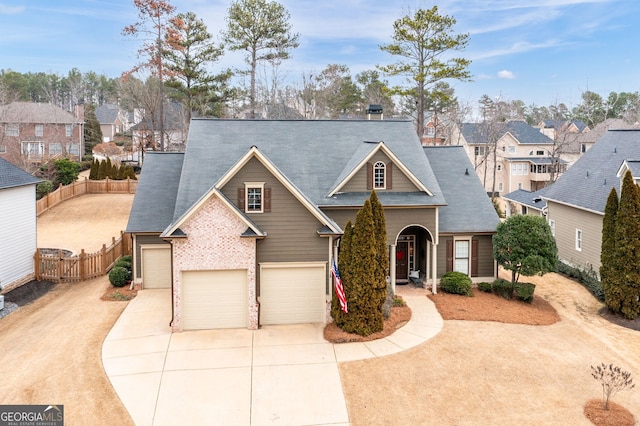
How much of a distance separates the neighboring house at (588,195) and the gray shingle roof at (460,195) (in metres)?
5.94

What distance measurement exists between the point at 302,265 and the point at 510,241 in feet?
30.6

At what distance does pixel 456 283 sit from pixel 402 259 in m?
3.12

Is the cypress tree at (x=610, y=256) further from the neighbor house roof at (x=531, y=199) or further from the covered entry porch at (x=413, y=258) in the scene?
the neighbor house roof at (x=531, y=199)

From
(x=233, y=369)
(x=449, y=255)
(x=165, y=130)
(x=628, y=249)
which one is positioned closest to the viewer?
(x=233, y=369)

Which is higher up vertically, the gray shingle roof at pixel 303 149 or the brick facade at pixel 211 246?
the gray shingle roof at pixel 303 149

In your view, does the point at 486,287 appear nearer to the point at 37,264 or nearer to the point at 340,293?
the point at 340,293

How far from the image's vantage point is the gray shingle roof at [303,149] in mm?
A: 19594

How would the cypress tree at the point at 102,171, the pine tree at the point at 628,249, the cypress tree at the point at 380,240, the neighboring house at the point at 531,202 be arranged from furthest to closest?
the cypress tree at the point at 102,171 < the neighboring house at the point at 531,202 < the pine tree at the point at 628,249 < the cypress tree at the point at 380,240

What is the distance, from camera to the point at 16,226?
68.7ft

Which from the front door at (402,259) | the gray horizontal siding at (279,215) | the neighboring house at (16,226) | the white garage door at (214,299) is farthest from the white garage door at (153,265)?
the front door at (402,259)

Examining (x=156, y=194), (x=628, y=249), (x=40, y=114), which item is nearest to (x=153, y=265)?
(x=156, y=194)

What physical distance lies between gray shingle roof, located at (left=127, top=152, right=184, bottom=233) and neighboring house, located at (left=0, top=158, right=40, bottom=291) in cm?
Answer: 528

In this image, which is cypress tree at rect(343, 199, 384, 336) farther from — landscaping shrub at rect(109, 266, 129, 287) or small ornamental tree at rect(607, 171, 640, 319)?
landscaping shrub at rect(109, 266, 129, 287)

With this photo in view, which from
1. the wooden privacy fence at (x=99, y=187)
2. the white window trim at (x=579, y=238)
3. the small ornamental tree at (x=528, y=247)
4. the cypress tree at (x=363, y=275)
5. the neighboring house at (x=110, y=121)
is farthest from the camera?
the neighboring house at (x=110, y=121)
